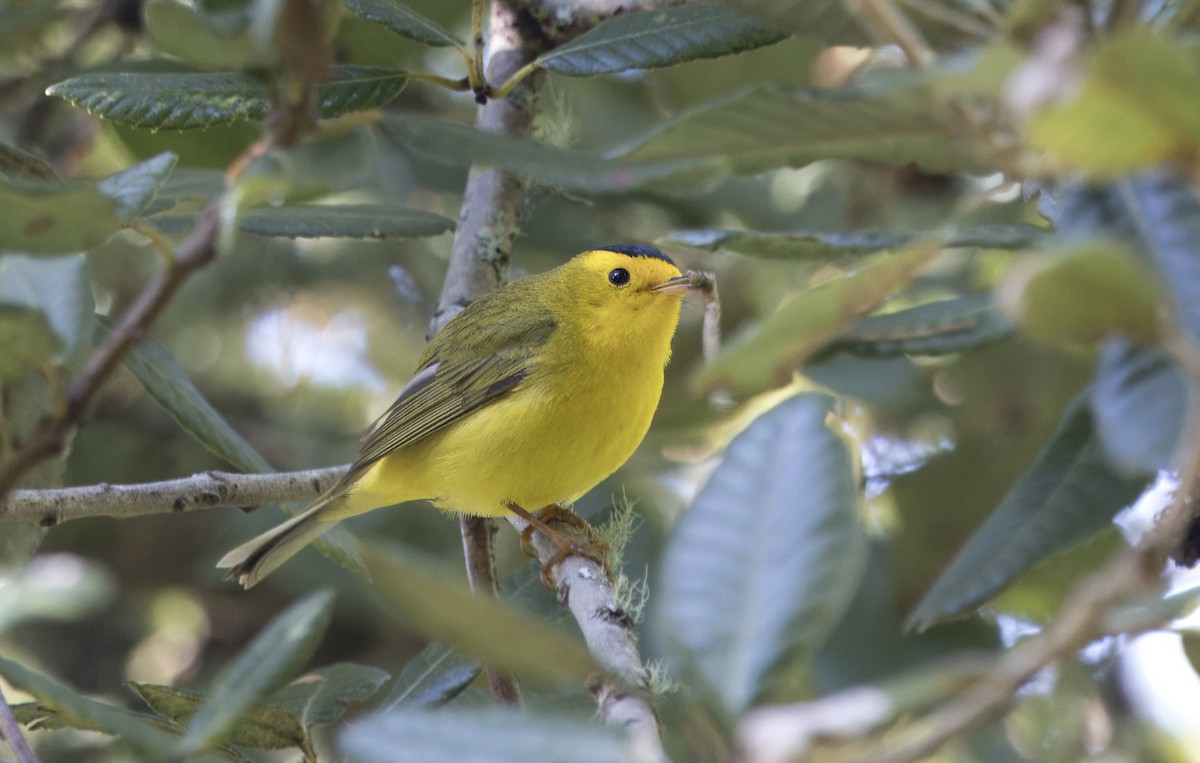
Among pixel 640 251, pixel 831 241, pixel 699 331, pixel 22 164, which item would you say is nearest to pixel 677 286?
pixel 640 251

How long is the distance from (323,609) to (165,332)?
4.09m

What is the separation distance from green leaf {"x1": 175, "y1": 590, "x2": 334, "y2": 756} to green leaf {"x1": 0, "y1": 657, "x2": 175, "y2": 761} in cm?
18

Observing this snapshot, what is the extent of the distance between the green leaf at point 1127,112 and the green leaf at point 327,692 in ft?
5.59

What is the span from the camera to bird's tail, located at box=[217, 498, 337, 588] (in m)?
2.99

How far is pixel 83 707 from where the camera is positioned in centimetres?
157

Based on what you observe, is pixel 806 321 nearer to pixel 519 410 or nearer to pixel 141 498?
pixel 141 498

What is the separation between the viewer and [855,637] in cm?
310

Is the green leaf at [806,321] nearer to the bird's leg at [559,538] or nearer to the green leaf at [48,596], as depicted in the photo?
the green leaf at [48,596]

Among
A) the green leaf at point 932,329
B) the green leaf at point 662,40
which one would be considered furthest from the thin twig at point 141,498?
the green leaf at point 932,329

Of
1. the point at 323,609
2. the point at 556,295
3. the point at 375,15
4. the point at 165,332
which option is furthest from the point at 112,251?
the point at 323,609

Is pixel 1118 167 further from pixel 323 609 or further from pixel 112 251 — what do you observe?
pixel 112 251

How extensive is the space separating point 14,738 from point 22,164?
123 cm

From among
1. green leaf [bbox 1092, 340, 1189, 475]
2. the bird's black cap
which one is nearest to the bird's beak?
the bird's black cap

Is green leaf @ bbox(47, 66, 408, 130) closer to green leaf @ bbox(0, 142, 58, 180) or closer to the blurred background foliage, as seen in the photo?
the blurred background foliage
